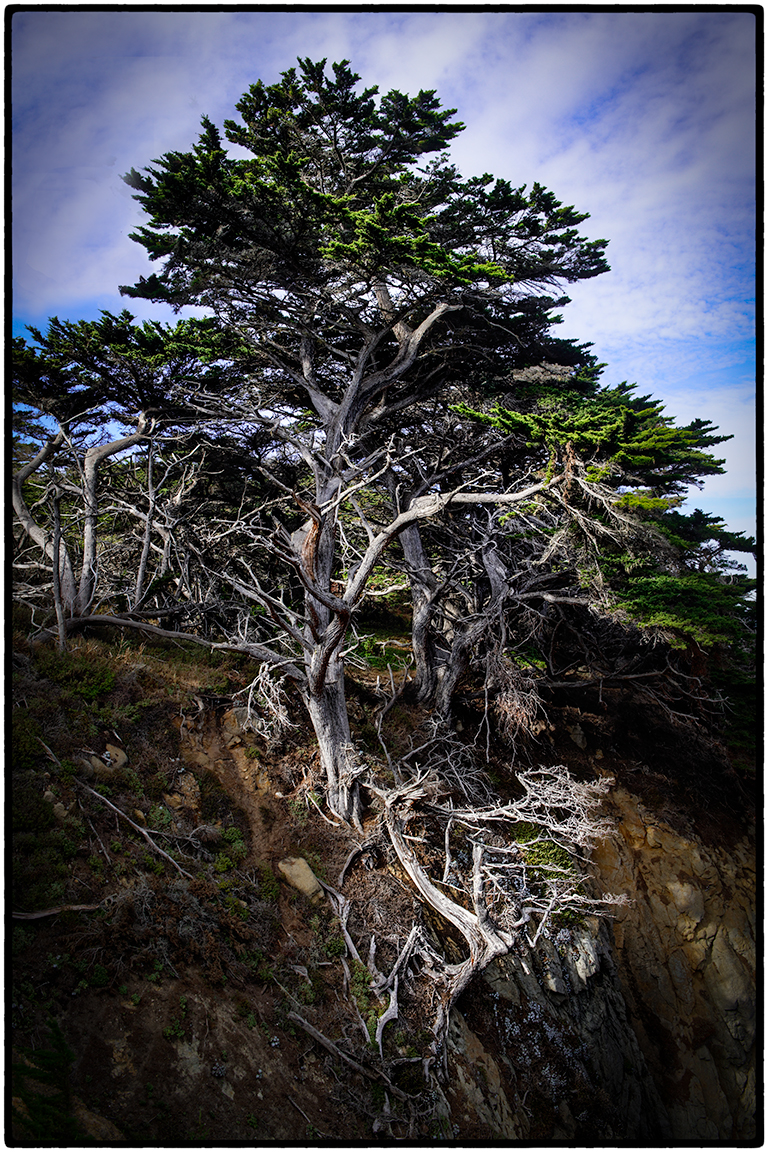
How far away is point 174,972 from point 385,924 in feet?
9.66

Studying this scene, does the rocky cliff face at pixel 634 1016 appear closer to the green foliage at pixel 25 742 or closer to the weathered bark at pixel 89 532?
the green foliage at pixel 25 742

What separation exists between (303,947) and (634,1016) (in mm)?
7139

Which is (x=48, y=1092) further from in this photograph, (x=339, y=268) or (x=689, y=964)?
(x=689, y=964)

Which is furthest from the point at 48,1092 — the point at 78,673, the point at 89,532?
the point at 89,532

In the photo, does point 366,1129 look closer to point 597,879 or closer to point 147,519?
point 597,879

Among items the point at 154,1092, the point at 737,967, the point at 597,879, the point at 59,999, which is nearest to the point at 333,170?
the point at 59,999

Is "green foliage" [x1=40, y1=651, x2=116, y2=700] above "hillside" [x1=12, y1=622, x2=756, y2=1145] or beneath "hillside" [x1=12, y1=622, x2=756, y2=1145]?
above

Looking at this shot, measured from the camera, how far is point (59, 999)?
4.13 meters

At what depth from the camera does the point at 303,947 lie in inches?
246

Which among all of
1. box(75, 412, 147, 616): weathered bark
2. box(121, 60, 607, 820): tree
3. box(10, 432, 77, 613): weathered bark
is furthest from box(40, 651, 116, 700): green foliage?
box(121, 60, 607, 820): tree

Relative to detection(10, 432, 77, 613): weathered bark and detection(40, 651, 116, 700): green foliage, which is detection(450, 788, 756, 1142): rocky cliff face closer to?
detection(40, 651, 116, 700): green foliage

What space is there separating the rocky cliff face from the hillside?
0.04 metres

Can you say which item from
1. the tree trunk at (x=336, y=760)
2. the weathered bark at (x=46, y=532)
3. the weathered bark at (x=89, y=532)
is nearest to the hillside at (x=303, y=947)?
the tree trunk at (x=336, y=760)

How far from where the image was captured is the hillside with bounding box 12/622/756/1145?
4.39 m
